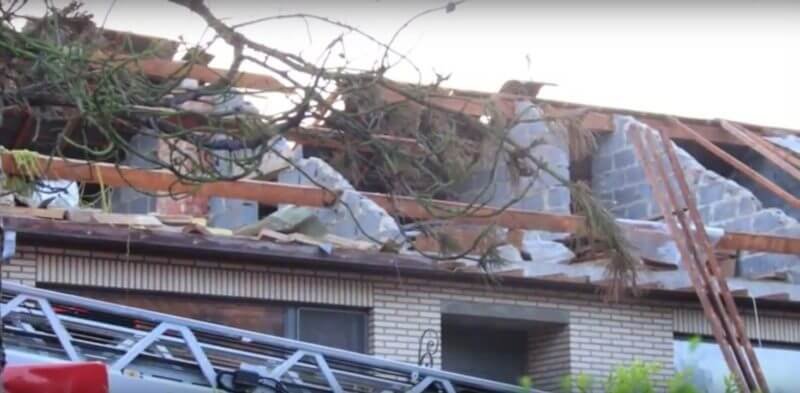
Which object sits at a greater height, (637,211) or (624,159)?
(624,159)

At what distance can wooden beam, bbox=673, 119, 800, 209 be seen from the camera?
1758 centimetres

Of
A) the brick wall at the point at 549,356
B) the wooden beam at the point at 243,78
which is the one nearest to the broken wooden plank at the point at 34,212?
the wooden beam at the point at 243,78

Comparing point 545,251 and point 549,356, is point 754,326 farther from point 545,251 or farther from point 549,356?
point 545,251

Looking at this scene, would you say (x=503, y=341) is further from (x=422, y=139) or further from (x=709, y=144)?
(x=422, y=139)

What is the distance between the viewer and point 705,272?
15.2 meters

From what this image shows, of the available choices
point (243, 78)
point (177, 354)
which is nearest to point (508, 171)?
point (243, 78)

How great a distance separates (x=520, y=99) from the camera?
10438mm

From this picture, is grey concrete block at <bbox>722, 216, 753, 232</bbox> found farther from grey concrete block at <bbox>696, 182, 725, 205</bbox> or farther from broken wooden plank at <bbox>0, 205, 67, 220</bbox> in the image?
broken wooden plank at <bbox>0, 205, 67, 220</bbox>

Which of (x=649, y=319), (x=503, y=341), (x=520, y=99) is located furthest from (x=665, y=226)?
(x=520, y=99)

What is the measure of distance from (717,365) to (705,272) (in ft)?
4.29

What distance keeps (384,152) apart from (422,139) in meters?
0.21

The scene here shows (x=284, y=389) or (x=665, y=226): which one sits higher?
(x=665, y=226)

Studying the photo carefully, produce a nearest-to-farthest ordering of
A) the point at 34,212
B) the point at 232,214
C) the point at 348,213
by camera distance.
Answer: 1. the point at 34,212
2. the point at 348,213
3. the point at 232,214

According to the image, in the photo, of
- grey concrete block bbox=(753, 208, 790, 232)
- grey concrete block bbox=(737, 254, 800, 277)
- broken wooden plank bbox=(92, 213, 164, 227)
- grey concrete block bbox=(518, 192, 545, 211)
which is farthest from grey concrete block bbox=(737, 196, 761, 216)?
broken wooden plank bbox=(92, 213, 164, 227)
